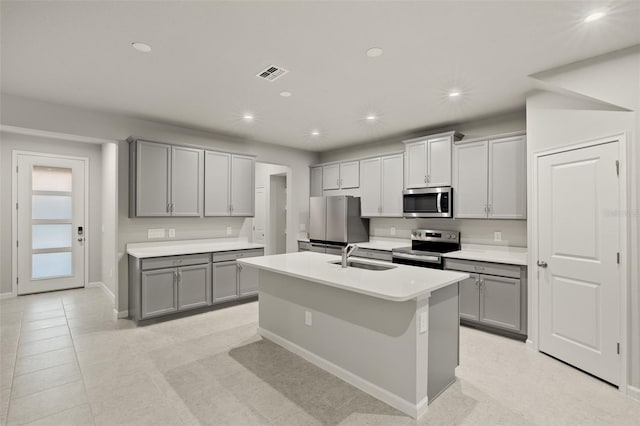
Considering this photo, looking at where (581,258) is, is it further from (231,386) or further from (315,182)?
(315,182)

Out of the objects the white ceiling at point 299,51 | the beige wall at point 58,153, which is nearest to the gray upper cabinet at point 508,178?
the white ceiling at point 299,51

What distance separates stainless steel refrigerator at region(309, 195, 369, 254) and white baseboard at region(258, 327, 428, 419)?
7.74 feet

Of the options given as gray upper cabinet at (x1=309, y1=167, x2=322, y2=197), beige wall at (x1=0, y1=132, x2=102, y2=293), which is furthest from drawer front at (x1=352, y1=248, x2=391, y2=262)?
beige wall at (x1=0, y1=132, x2=102, y2=293)

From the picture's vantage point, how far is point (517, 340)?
3.41 m

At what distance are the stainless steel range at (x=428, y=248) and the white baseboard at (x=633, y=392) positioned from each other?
6.26 ft

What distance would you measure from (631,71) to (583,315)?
2.01m

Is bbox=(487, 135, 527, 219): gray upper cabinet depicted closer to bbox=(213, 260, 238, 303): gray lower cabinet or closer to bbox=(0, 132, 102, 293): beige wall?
bbox=(213, 260, 238, 303): gray lower cabinet

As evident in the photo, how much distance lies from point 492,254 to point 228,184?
3838 millimetres

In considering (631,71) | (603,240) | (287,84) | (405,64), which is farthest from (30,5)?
(603,240)

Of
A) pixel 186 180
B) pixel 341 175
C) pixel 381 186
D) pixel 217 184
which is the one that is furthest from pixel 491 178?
pixel 186 180

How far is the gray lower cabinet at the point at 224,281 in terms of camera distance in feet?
14.5

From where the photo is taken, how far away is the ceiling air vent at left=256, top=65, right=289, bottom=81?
2785 millimetres

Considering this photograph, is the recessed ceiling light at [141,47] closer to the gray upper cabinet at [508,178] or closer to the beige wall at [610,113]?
the beige wall at [610,113]

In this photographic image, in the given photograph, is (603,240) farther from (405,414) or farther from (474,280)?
(405,414)
